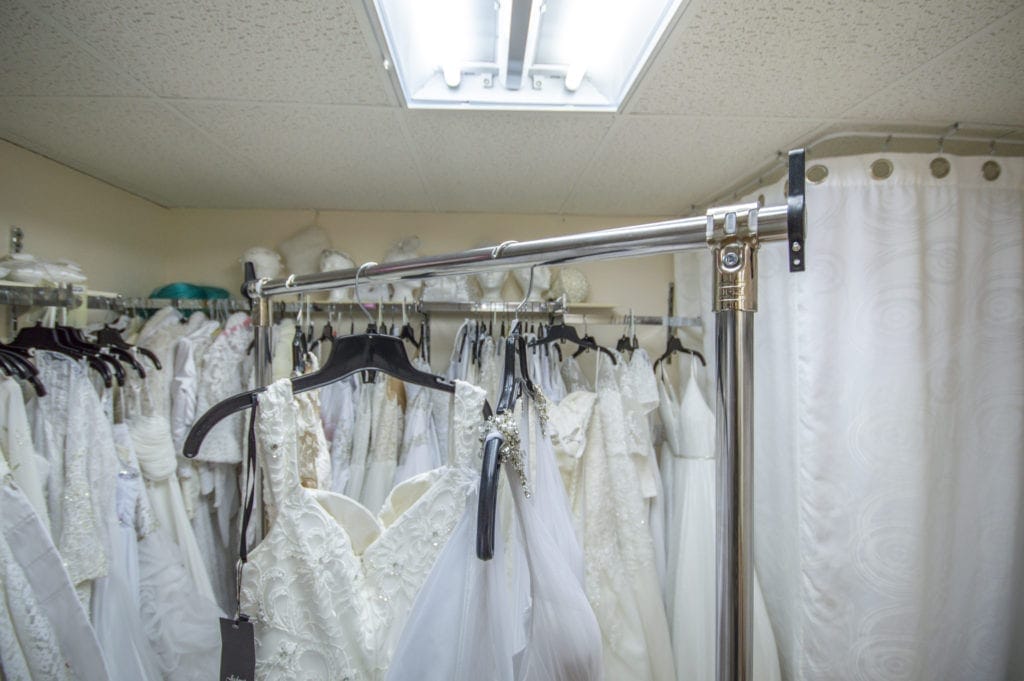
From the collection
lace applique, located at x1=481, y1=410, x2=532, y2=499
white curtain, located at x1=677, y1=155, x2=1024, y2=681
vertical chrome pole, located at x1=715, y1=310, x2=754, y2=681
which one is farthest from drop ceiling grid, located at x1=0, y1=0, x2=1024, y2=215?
lace applique, located at x1=481, y1=410, x2=532, y2=499

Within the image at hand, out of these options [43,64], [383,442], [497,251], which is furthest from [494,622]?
[43,64]

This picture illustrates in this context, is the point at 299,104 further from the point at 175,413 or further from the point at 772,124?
the point at 772,124

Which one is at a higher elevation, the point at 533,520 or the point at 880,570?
the point at 533,520

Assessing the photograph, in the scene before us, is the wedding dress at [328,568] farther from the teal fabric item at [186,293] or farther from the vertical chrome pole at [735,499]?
the teal fabric item at [186,293]

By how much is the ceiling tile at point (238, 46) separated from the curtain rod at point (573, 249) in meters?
0.42

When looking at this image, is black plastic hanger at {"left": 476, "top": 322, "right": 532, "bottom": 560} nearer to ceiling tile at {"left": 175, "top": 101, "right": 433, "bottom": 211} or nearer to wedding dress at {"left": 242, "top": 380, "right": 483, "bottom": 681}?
wedding dress at {"left": 242, "top": 380, "right": 483, "bottom": 681}

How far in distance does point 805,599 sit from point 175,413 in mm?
1789

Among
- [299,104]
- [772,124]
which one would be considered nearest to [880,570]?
[772,124]

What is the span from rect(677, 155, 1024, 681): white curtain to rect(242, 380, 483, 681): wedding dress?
0.94 m

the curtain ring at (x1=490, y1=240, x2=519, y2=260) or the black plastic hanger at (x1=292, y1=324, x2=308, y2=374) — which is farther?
the black plastic hanger at (x1=292, y1=324, x2=308, y2=374)

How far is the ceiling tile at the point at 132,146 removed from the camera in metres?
0.95

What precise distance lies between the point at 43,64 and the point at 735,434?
4.38ft

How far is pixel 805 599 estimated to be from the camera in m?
1.04

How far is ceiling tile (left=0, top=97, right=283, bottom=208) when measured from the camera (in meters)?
A: 0.95
